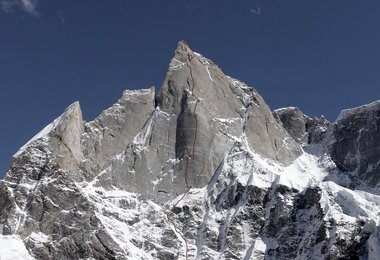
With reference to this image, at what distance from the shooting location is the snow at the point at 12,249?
464ft

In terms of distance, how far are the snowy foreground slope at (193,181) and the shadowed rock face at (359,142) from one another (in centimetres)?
22

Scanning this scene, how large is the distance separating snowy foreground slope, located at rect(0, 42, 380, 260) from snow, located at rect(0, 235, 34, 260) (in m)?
0.18

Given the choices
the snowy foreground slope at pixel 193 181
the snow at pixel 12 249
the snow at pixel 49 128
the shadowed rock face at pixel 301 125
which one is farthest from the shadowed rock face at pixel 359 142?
the snow at pixel 12 249

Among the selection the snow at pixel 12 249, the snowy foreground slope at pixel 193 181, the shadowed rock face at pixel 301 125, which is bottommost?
the snow at pixel 12 249

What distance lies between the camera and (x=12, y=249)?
142875 millimetres

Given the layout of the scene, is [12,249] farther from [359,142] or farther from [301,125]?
[301,125]

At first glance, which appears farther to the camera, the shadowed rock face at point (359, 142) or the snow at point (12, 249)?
the shadowed rock face at point (359, 142)

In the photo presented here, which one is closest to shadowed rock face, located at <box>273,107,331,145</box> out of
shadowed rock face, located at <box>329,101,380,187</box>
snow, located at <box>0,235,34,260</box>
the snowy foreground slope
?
the snowy foreground slope

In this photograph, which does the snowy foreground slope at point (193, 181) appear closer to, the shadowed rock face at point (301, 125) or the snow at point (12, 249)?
the snow at point (12, 249)

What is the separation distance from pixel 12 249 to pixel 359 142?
65.8 m

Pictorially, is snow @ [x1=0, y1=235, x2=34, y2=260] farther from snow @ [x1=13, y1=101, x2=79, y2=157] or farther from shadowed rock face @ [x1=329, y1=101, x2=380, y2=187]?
shadowed rock face @ [x1=329, y1=101, x2=380, y2=187]

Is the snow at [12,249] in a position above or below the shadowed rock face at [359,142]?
below

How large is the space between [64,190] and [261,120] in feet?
140

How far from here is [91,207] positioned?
15188 centimetres
